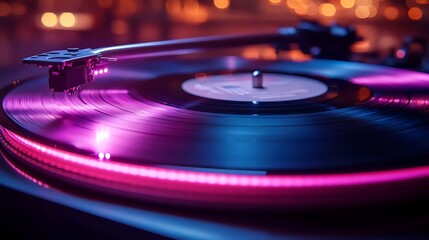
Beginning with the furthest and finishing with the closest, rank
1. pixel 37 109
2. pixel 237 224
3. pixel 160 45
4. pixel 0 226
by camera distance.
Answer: pixel 160 45
pixel 37 109
pixel 0 226
pixel 237 224

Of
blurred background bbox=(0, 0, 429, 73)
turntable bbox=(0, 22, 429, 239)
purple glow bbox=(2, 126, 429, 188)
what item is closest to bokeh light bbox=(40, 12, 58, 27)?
blurred background bbox=(0, 0, 429, 73)

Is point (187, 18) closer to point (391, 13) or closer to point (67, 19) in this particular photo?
point (67, 19)

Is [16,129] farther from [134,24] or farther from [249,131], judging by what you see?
[134,24]

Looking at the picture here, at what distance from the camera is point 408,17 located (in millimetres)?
2797

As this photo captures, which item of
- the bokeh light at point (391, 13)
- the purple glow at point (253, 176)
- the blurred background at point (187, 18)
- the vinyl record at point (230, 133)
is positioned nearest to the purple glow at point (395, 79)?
the vinyl record at point (230, 133)

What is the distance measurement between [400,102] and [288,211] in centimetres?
45

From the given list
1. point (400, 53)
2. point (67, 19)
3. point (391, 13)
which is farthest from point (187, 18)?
point (400, 53)

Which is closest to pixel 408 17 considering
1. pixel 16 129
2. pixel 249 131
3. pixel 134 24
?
pixel 134 24

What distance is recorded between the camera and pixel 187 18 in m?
2.99

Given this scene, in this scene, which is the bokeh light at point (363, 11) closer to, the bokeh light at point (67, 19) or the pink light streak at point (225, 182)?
the bokeh light at point (67, 19)

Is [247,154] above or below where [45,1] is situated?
below

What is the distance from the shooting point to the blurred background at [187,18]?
2312 millimetres

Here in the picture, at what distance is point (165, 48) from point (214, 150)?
0.47m

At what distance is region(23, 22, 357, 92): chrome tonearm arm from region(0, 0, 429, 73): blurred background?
0.64 meters
